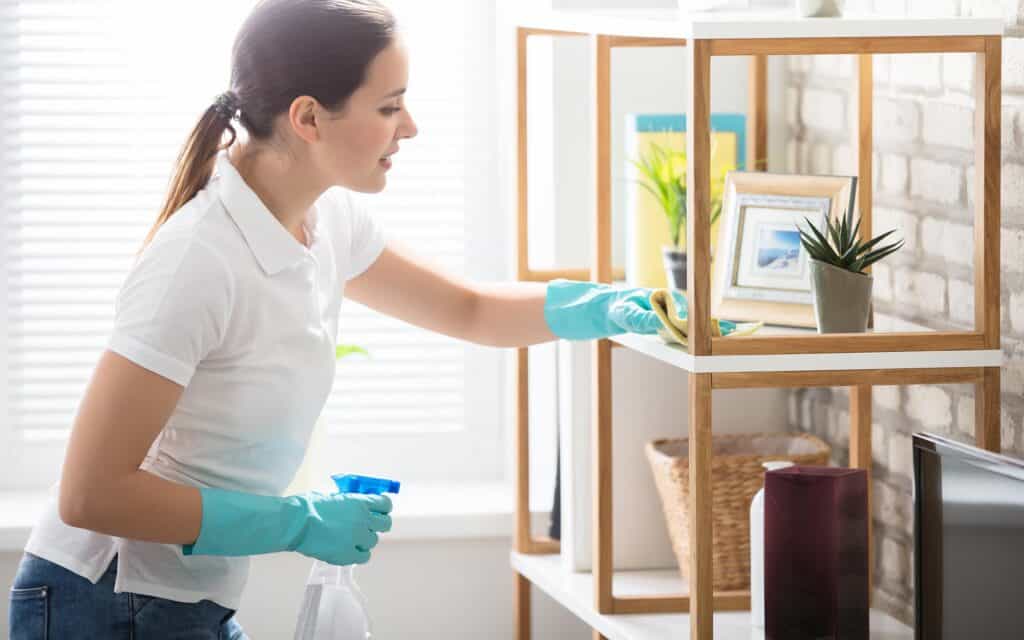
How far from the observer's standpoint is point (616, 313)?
6.11 ft

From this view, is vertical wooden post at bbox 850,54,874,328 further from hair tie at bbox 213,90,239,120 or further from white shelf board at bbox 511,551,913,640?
hair tie at bbox 213,90,239,120

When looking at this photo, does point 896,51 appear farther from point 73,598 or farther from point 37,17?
point 37,17

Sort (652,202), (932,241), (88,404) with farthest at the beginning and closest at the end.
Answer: (652,202), (932,241), (88,404)

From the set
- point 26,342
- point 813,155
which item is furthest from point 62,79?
point 813,155

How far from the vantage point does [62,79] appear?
2.60 m

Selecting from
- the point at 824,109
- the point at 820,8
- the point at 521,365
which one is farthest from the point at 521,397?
the point at 820,8

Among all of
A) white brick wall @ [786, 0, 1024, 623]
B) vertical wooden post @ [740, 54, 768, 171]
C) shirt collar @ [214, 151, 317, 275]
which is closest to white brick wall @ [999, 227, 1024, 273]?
white brick wall @ [786, 0, 1024, 623]

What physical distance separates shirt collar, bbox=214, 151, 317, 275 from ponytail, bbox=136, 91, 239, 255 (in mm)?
24

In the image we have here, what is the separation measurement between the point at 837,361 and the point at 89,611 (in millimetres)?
911

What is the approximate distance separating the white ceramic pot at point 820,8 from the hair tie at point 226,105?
677 millimetres

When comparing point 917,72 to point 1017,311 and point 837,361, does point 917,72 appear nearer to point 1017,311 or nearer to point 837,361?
point 1017,311

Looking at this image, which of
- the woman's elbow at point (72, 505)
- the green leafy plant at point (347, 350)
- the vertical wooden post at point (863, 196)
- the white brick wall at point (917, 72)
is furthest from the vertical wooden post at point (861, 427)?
the woman's elbow at point (72, 505)

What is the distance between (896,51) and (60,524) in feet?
3.64

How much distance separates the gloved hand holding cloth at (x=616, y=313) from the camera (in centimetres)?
171
